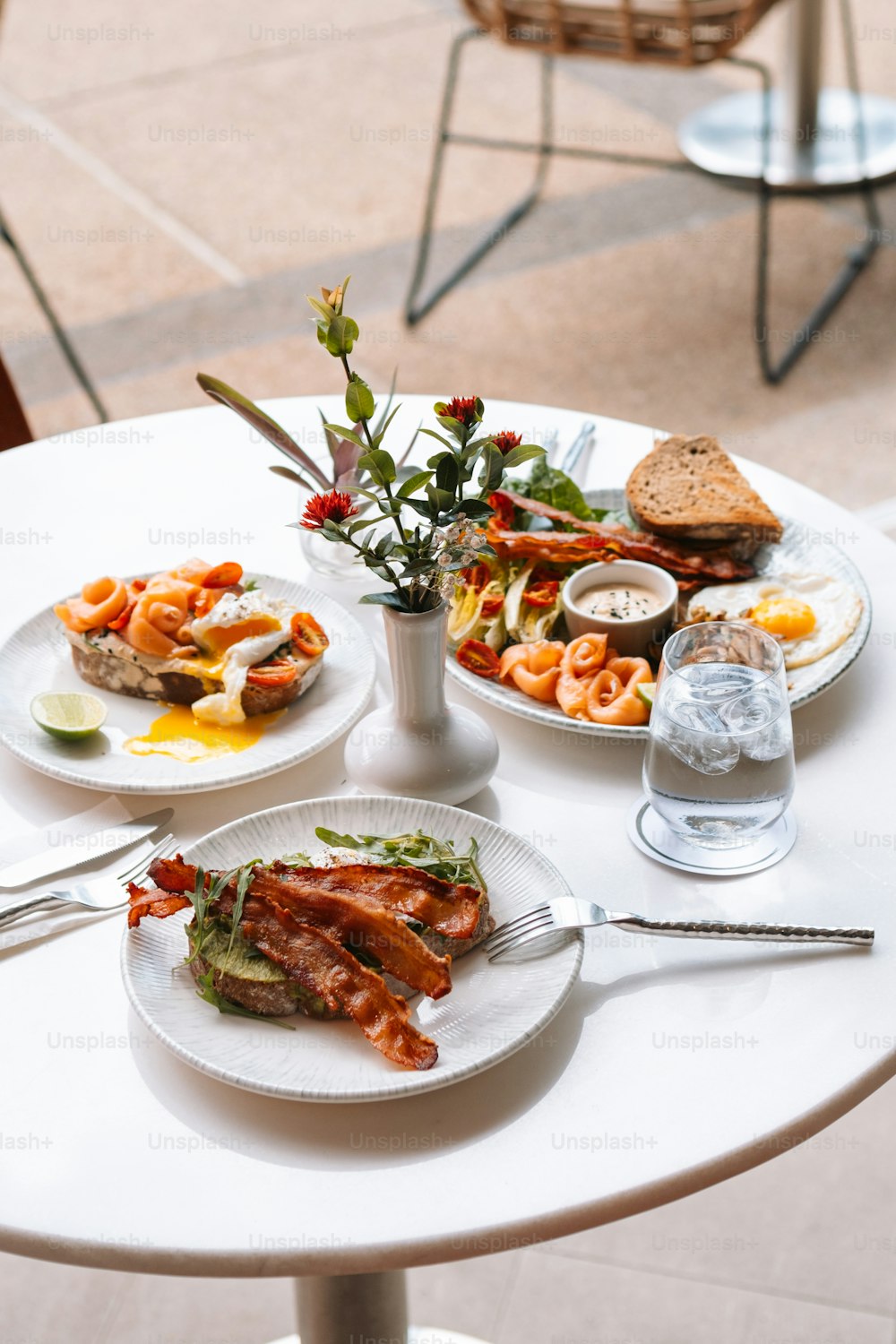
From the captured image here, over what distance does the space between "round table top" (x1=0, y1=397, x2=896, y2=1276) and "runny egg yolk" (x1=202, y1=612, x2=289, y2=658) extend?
5.2 inches

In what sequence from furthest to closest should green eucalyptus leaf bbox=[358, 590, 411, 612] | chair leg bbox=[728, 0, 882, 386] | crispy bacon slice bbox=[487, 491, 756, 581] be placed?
chair leg bbox=[728, 0, 882, 386]
crispy bacon slice bbox=[487, 491, 756, 581]
green eucalyptus leaf bbox=[358, 590, 411, 612]

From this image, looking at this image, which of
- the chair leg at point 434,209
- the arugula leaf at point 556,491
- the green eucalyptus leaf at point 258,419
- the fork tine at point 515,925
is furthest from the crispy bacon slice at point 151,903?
the chair leg at point 434,209

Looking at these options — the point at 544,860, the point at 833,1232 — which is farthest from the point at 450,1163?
the point at 833,1232

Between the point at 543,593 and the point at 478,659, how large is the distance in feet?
0.36

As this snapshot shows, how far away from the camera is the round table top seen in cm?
82

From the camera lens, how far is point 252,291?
3881 mm

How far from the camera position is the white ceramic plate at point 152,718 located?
44.5 inches

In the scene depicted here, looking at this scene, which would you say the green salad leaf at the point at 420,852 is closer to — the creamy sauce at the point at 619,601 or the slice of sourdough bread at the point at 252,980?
the slice of sourdough bread at the point at 252,980

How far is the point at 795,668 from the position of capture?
124 cm

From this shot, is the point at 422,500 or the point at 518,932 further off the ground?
the point at 422,500

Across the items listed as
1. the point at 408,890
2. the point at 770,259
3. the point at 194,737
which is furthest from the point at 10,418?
the point at 770,259

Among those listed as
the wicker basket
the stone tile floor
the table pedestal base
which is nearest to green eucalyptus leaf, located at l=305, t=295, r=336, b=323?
the table pedestal base

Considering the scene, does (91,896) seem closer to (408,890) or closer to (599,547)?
(408,890)

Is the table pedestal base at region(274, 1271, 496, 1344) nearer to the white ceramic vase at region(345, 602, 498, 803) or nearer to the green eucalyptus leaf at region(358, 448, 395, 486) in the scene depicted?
the white ceramic vase at region(345, 602, 498, 803)
